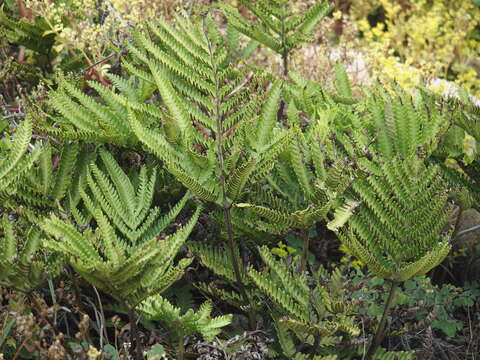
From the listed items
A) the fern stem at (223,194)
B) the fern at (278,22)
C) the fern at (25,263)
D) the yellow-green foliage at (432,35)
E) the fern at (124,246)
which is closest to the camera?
the fern at (124,246)

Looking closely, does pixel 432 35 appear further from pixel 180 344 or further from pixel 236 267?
pixel 180 344

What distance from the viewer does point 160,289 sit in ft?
4.91

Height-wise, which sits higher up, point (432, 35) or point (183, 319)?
point (432, 35)

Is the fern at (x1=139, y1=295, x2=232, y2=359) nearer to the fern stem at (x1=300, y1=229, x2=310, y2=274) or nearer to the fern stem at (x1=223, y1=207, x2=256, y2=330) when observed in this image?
the fern stem at (x1=223, y1=207, x2=256, y2=330)

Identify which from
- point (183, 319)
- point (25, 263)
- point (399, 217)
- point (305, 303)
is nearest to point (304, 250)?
point (305, 303)

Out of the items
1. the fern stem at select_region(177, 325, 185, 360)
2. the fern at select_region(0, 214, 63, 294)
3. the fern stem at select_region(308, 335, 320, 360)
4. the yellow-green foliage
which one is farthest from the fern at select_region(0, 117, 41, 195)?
the yellow-green foliage

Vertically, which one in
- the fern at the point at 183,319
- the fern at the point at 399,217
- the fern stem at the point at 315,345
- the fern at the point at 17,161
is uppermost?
the fern at the point at 17,161

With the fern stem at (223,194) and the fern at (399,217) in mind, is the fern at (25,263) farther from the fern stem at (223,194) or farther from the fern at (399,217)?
the fern at (399,217)

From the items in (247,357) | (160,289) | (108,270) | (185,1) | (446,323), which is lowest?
(446,323)

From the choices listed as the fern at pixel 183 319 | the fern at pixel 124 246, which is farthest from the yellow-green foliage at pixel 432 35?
the fern at pixel 183 319

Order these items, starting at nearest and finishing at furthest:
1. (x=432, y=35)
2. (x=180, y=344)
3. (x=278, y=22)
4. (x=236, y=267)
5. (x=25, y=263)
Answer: (x=25, y=263) < (x=180, y=344) < (x=236, y=267) < (x=278, y=22) < (x=432, y=35)

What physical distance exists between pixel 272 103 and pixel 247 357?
0.79 metres

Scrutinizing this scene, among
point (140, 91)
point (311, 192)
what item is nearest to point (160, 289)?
point (311, 192)

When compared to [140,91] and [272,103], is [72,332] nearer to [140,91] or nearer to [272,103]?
[140,91]
